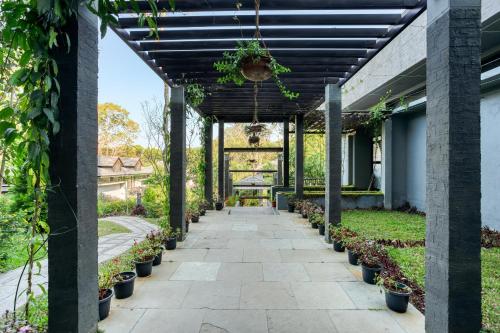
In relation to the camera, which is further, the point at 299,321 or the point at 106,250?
the point at 106,250

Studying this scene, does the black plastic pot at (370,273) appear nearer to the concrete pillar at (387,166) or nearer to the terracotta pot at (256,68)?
the terracotta pot at (256,68)

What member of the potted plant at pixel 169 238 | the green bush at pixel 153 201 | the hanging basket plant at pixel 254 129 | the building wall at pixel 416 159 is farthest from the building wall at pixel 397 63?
the green bush at pixel 153 201

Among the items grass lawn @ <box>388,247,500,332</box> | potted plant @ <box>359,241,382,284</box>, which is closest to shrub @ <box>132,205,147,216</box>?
grass lawn @ <box>388,247,500,332</box>

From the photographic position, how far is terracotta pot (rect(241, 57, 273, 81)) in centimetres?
307

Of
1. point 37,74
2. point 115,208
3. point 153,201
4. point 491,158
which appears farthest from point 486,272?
point 115,208

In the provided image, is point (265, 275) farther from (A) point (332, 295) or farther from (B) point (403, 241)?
(B) point (403, 241)

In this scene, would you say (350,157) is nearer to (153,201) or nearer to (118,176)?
(153,201)

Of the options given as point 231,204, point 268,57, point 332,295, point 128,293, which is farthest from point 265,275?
point 231,204

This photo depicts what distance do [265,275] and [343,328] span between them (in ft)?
4.32

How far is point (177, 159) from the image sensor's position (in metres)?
5.02

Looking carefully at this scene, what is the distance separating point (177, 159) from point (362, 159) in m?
9.46

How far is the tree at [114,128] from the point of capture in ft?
71.4

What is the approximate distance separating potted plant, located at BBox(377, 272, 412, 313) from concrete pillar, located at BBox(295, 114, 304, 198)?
578 centimetres

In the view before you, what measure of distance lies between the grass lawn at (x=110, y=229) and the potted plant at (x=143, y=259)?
346 cm
